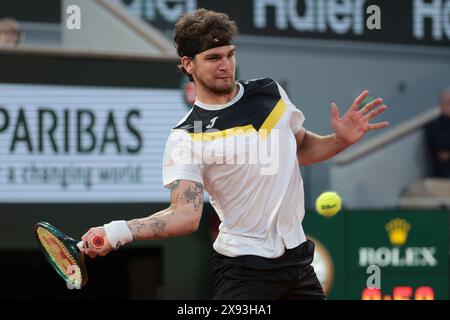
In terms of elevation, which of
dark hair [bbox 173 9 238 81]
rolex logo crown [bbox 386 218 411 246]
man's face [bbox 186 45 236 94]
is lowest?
rolex logo crown [bbox 386 218 411 246]

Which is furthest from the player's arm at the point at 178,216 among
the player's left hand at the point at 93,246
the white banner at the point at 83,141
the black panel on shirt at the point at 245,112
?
the white banner at the point at 83,141

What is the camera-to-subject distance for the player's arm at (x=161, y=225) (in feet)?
15.0

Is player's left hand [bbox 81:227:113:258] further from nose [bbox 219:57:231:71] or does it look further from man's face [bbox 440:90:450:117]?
man's face [bbox 440:90:450:117]

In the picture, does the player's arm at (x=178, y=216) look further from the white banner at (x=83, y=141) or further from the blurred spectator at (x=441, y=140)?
the blurred spectator at (x=441, y=140)

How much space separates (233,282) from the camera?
16.1 feet

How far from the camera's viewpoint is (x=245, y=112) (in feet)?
16.4

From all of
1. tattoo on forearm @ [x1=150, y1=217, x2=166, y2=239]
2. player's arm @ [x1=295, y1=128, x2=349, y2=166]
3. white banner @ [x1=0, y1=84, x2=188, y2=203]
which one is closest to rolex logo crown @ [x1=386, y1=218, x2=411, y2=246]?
white banner @ [x1=0, y1=84, x2=188, y2=203]

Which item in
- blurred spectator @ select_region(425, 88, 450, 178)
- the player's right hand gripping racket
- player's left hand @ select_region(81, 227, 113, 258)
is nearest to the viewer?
player's left hand @ select_region(81, 227, 113, 258)

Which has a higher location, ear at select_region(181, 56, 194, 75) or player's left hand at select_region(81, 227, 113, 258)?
ear at select_region(181, 56, 194, 75)

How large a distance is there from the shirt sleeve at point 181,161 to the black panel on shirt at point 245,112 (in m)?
0.07

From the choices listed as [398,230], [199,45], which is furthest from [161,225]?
[398,230]

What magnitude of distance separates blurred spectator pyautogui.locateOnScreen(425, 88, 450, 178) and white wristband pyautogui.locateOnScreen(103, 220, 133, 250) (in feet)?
23.3

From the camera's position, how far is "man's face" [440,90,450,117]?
440 inches

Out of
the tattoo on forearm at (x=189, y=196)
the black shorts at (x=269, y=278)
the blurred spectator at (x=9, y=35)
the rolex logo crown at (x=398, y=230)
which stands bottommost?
the rolex logo crown at (x=398, y=230)
